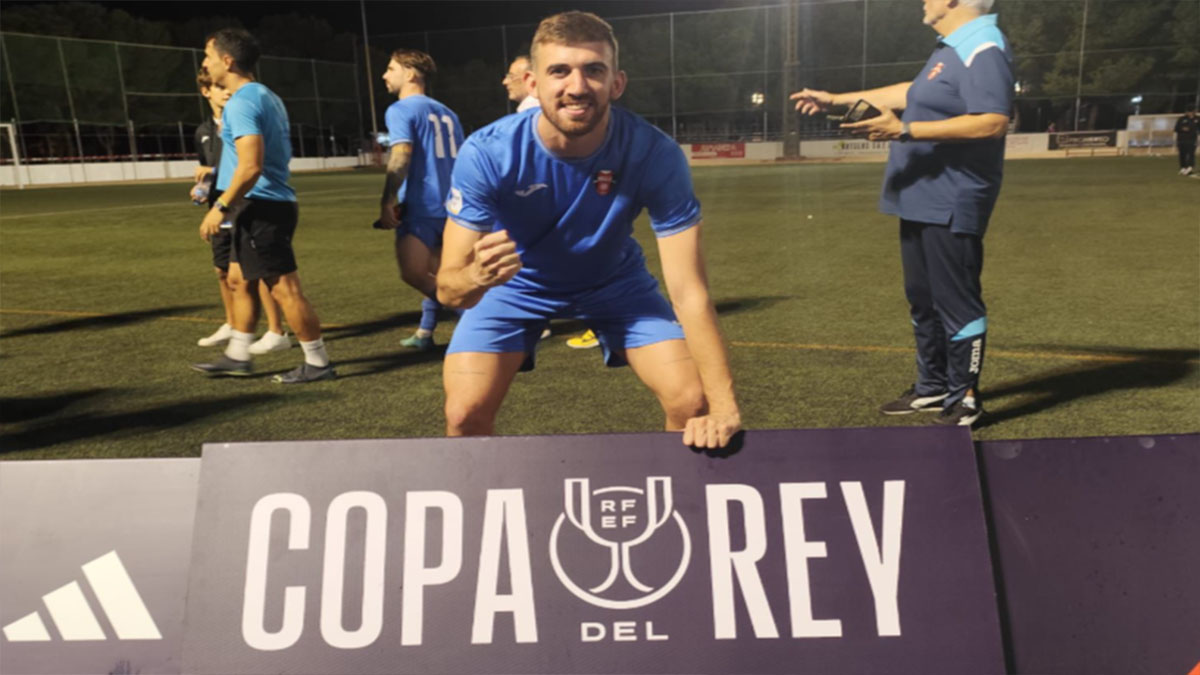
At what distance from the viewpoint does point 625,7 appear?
162 ft

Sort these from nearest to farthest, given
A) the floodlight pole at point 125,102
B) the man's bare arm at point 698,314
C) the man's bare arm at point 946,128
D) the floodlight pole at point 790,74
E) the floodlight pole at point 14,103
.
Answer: the man's bare arm at point 698,314 < the man's bare arm at point 946,128 < the floodlight pole at point 14,103 < the floodlight pole at point 790,74 < the floodlight pole at point 125,102

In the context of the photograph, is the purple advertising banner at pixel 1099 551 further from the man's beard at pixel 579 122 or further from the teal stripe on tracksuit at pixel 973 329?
the teal stripe on tracksuit at pixel 973 329

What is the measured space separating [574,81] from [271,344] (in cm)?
411

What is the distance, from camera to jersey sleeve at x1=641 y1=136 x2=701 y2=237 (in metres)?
2.78

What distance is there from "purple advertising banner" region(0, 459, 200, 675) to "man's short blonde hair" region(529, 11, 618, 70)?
153 centimetres

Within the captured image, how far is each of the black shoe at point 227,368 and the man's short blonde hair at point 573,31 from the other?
361 centimetres

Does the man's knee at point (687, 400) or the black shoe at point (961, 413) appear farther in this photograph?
the black shoe at point (961, 413)

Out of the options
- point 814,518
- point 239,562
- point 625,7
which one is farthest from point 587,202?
point 625,7

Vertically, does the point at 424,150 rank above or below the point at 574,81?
below

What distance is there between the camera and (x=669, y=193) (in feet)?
9.18

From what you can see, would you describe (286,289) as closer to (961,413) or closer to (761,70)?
(961,413)

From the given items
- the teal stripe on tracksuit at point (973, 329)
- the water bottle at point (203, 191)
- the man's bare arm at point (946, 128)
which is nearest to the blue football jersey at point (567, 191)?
the man's bare arm at point (946, 128)

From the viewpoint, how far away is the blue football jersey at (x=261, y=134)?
5.06 meters

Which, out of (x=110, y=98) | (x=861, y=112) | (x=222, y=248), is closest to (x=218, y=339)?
(x=222, y=248)
